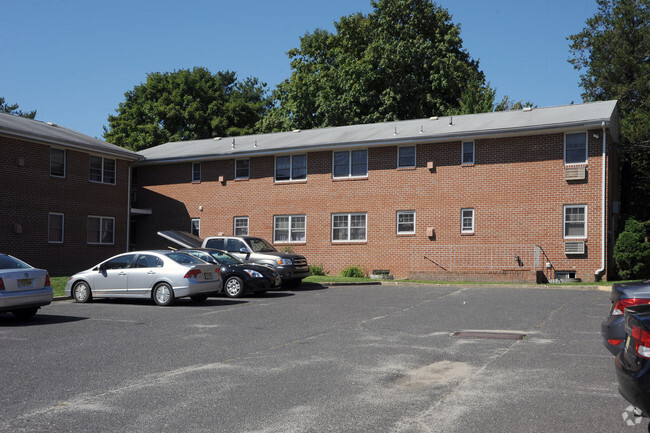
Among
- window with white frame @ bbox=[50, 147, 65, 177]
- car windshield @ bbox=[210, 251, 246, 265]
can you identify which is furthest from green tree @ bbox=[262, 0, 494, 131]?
car windshield @ bbox=[210, 251, 246, 265]

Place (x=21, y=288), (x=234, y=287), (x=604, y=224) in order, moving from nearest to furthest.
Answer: (x=21, y=288) → (x=234, y=287) → (x=604, y=224)

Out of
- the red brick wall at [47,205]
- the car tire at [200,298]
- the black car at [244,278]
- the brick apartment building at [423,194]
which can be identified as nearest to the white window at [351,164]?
the brick apartment building at [423,194]

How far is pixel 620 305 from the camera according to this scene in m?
7.88

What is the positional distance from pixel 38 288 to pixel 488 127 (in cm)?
2036

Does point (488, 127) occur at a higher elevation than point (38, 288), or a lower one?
higher

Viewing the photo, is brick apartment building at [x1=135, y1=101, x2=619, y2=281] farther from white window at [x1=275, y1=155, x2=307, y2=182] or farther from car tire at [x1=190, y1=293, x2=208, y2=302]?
car tire at [x1=190, y1=293, x2=208, y2=302]

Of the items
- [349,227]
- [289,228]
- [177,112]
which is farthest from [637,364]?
[177,112]

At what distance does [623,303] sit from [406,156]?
22173 millimetres

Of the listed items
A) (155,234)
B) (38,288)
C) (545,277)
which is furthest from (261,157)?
(38,288)

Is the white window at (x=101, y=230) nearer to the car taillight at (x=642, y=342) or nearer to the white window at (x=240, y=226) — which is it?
the white window at (x=240, y=226)

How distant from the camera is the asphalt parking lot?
19.8 ft

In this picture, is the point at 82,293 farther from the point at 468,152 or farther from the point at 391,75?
the point at 391,75

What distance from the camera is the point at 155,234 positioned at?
35344 millimetres

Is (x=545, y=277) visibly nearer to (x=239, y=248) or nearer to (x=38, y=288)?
(x=239, y=248)
